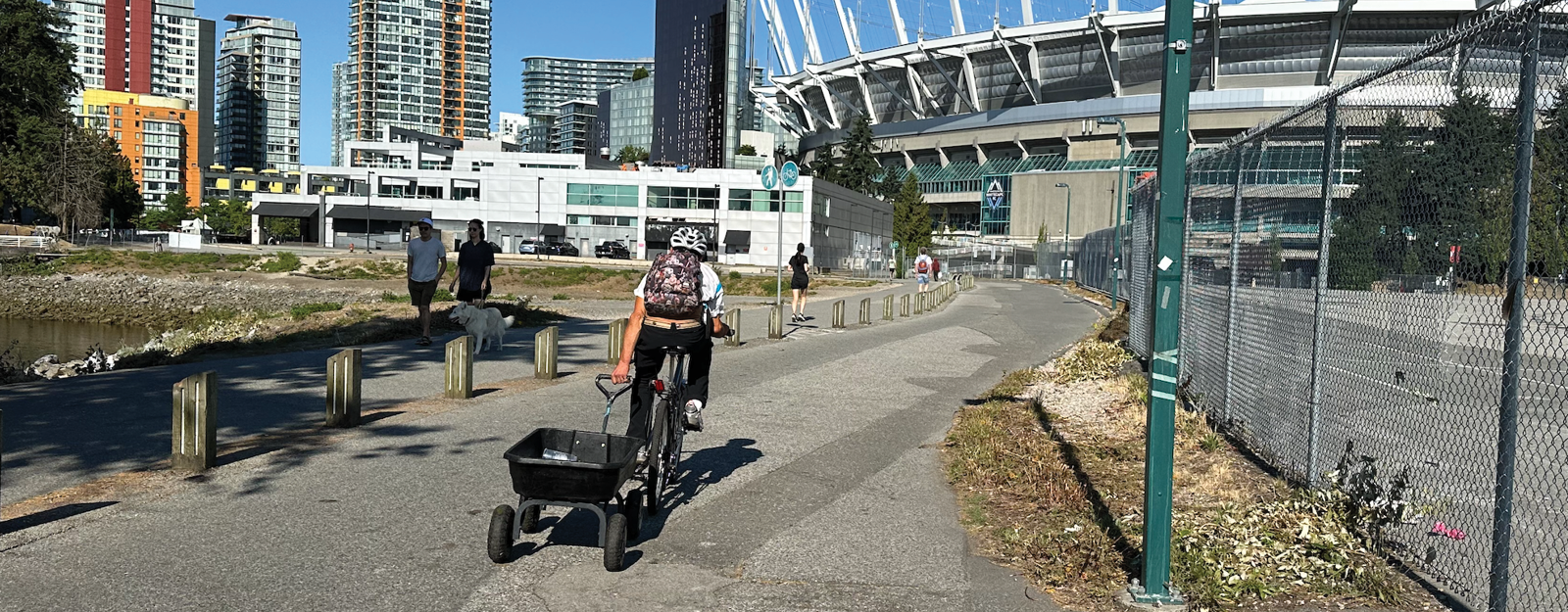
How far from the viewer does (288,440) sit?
29.0 feet

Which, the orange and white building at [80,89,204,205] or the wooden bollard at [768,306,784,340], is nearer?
the wooden bollard at [768,306,784,340]

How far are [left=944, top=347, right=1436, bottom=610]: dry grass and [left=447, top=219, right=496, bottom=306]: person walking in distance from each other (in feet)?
25.3

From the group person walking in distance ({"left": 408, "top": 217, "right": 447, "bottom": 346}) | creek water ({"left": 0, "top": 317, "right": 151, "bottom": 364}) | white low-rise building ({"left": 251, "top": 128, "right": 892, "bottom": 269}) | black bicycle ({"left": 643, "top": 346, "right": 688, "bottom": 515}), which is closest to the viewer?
black bicycle ({"left": 643, "top": 346, "right": 688, "bottom": 515})

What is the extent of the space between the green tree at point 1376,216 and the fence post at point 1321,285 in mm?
62

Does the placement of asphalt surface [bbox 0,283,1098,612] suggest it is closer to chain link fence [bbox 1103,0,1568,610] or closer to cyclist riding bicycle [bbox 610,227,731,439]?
cyclist riding bicycle [bbox 610,227,731,439]

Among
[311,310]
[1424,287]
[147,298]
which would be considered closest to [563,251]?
[147,298]

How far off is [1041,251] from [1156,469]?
7956cm

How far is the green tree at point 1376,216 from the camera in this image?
5773 mm

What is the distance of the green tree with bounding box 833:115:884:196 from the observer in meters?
112

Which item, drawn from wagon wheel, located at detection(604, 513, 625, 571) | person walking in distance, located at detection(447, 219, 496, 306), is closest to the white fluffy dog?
person walking in distance, located at detection(447, 219, 496, 306)

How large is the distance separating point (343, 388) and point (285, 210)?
102m

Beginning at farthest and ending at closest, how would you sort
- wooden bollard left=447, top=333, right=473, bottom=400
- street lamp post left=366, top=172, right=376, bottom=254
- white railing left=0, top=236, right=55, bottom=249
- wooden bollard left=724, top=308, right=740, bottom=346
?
street lamp post left=366, top=172, right=376, bottom=254 < white railing left=0, top=236, right=55, bottom=249 < wooden bollard left=724, top=308, right=740, bottom=346 < wooden bollard left=447, top=333, right=473, bottom=400

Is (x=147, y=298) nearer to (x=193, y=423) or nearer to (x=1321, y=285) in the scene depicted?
(x=193, y=423)

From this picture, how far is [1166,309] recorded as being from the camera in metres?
5.33
